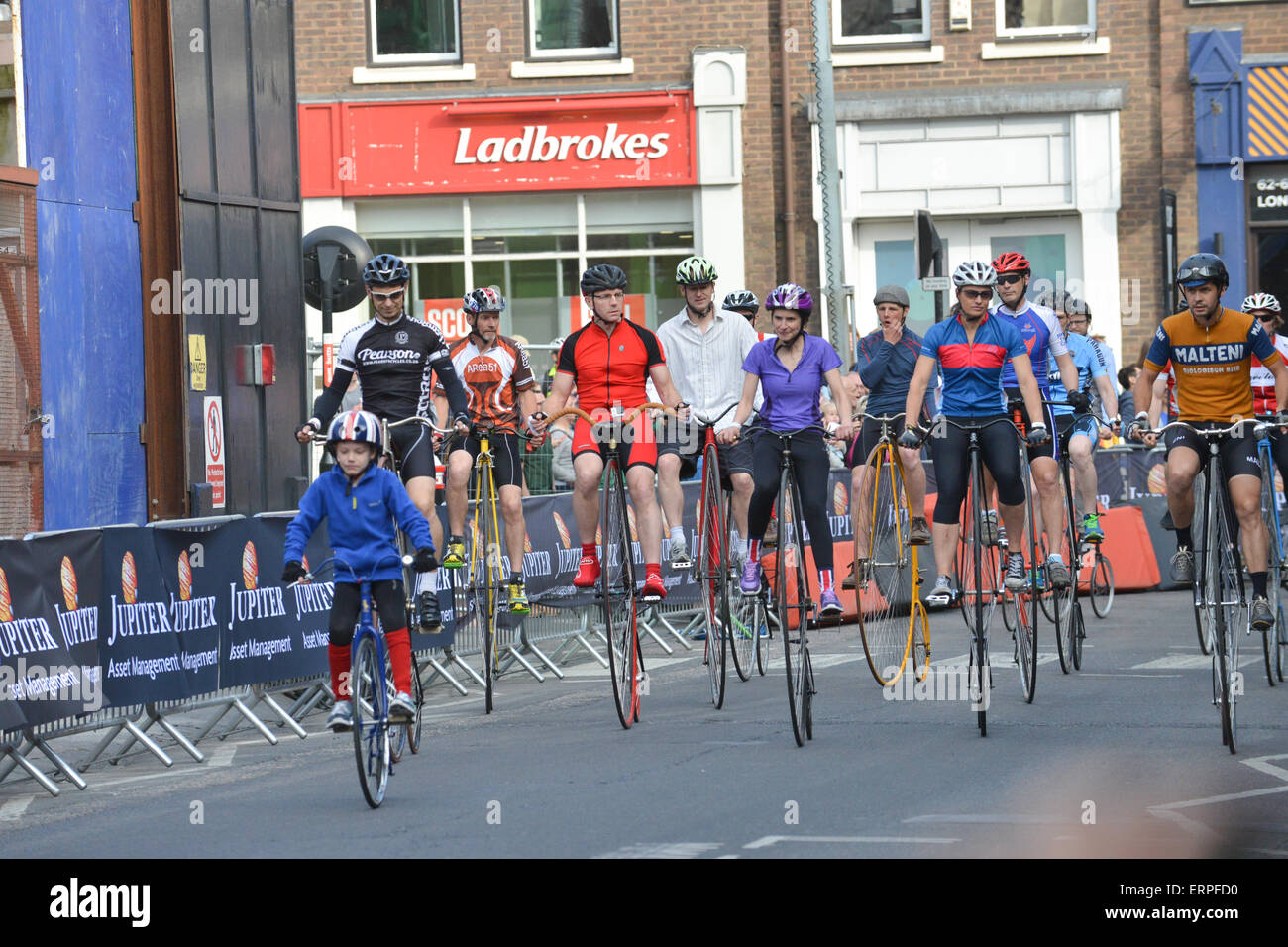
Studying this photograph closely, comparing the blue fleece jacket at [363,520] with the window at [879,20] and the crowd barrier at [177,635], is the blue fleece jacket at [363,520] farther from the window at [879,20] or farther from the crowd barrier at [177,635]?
the window at [879,20]

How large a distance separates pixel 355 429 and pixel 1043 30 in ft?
61.6

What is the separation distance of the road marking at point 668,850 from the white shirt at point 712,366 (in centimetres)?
509

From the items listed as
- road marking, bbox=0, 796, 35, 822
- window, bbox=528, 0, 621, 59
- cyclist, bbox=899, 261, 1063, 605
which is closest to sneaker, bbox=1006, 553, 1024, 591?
cyclist, bbox=899, 261, 1063, 605

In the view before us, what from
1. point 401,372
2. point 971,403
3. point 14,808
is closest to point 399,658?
point 14,808

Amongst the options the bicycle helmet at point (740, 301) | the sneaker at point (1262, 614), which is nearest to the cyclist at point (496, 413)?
the bicycle helmet at point (740, 301)

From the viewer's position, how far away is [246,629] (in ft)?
39.9

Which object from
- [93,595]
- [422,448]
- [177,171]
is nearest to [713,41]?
[177,171]

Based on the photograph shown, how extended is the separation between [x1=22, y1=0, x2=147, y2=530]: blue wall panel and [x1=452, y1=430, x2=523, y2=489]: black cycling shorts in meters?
3.36

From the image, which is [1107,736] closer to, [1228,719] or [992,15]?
[1228,719]

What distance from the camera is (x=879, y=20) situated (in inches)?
1033

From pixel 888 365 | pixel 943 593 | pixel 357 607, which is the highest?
pixel 888 365

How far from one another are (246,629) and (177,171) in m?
4.78

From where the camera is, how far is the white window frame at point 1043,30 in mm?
26094

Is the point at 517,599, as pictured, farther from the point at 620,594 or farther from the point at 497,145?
the point at 497,145
